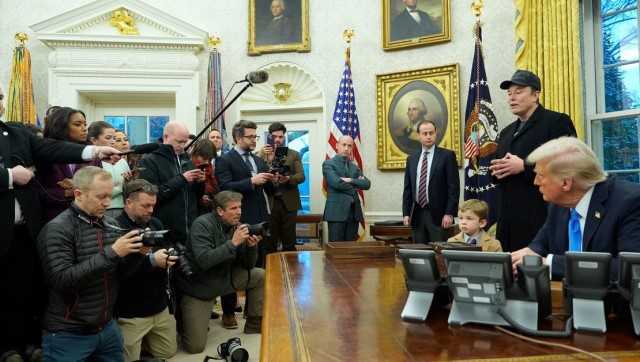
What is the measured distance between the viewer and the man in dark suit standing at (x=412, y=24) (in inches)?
246

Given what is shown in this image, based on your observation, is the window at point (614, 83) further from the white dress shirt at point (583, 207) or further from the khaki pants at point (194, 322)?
the khaki pants at point (194, 322)

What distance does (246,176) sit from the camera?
172 inches

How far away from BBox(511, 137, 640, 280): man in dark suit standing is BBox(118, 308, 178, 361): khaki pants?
2.31 m

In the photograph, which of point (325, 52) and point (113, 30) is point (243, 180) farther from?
point (113, 30)

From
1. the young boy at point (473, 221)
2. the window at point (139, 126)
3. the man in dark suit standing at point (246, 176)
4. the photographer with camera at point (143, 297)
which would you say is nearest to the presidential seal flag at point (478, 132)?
the young boy at point (473, 221)

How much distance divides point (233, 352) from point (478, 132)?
368 cm

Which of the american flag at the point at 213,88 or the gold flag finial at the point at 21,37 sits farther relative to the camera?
the american flag at the point at 213,88

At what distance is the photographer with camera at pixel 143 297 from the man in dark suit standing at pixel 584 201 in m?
2.07

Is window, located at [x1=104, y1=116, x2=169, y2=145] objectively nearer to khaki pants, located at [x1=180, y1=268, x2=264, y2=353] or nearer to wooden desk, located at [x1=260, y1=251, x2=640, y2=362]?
khaki pants, located at [x1=180, y1=268, x2=264, y2=353]

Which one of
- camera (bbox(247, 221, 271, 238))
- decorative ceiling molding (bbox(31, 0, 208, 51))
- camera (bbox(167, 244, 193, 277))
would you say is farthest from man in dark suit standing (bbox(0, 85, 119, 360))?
decorative ceiling molding (bbox(31, 0, 208, 51))

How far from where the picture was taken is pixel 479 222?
10.3 ft

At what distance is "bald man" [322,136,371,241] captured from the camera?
16.9ft

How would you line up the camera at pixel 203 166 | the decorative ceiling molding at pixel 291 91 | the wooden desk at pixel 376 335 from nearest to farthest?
the wooden desk at pixel 376 335
the camera at pixel 203 166
the decorative ceiling molding at pixel 291 91

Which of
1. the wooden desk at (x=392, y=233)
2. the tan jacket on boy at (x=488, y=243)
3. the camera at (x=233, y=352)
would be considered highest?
the tan jacket on boy at (x=488, y=243)
